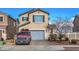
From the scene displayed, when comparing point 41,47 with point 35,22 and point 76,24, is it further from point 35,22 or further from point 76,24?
point 76,24

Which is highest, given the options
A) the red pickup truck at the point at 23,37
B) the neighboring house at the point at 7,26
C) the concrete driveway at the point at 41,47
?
the neighboring house at the point at 7,26

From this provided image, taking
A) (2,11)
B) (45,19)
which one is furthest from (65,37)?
(2,11)

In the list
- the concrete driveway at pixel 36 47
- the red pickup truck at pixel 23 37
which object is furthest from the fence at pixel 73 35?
the red pickup truck at pixel 23 37

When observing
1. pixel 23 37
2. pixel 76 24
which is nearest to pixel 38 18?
pixel 23 37

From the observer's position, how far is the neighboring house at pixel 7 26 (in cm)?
579

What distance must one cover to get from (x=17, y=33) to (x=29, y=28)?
245 millimetres

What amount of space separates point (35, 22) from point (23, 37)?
363 millimetres

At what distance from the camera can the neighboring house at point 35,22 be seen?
229 inches

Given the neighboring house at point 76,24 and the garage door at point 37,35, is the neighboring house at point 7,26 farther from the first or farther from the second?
the neighboring house at point 76,24

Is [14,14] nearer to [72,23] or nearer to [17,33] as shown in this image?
[17,33]

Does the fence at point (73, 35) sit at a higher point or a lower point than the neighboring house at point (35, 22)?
lower

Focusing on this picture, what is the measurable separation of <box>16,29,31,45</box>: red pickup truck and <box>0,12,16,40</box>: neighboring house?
12cm

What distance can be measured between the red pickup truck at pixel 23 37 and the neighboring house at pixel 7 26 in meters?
0.12

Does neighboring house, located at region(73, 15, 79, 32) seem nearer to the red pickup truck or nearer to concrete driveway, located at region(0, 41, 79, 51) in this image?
concrete driveway, located at region(0, 41, 79, 51)
